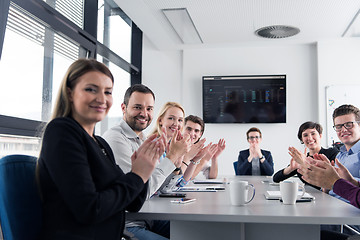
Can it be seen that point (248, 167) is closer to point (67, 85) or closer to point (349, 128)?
point (349, 128)

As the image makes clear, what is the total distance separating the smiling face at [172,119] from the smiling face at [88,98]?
5.80 feet

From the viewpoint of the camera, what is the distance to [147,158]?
1.35 meters

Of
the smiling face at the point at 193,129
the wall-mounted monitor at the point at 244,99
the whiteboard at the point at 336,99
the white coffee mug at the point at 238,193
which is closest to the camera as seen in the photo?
the white coffee mug at the point at 238,193

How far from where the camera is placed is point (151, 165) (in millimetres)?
1351

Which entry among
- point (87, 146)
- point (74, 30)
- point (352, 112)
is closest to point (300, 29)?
point (352, 112)

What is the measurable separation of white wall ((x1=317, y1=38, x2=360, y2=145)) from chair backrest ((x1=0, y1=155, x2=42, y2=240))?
5.09 meters

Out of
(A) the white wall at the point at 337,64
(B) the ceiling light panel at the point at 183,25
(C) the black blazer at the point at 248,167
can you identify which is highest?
(B) the ceiling light panel at the point at 183,25

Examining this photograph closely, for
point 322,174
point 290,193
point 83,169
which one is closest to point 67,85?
→ point 83,169

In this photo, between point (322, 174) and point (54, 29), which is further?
point (54, 29)

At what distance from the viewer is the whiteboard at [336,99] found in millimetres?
5418

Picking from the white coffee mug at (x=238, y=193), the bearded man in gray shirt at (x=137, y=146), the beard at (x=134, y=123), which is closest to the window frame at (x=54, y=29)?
the bearded man in gray shirt at (x=137, y=146)

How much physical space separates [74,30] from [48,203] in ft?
9.10

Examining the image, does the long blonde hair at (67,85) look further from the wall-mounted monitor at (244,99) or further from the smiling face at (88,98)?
the wall-mounted monitor at (244,99)

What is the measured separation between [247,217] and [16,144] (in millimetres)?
2197
